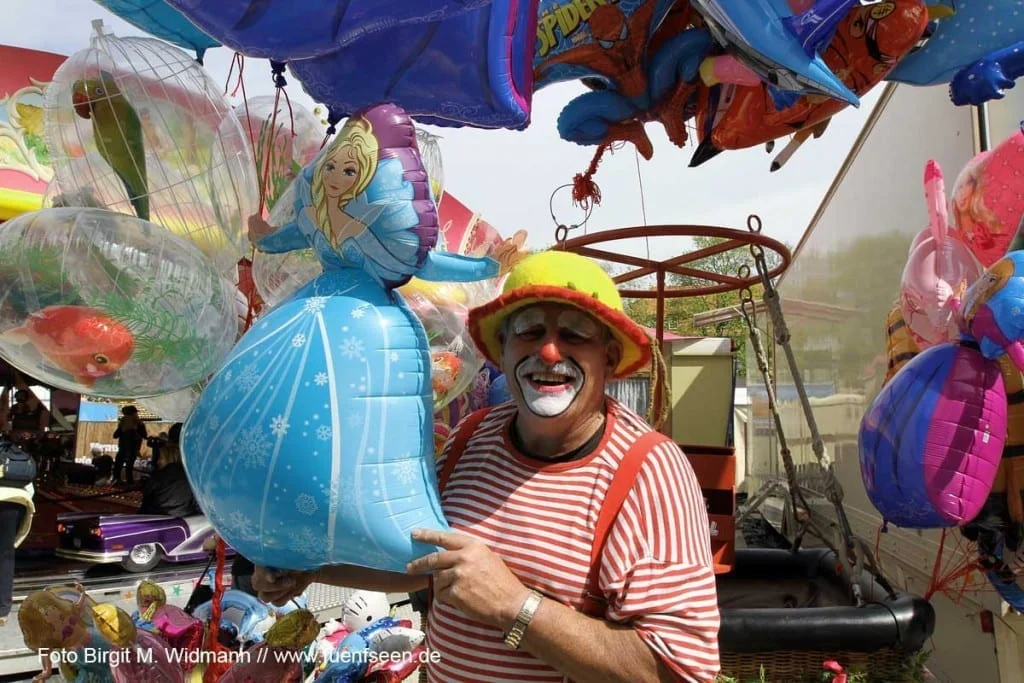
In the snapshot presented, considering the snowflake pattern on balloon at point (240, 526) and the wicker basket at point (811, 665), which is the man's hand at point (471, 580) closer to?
the snowflake pattern on balloon at point (240, 526)

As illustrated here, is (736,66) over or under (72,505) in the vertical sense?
over

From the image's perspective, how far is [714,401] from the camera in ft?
27.1

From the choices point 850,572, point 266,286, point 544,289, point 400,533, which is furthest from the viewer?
point 850,572

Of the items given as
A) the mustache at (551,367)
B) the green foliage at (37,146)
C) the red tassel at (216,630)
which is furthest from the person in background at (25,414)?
the mustache at (551,367)

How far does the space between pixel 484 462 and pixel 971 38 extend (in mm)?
2401

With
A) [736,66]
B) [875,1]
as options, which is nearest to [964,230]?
[875,1]

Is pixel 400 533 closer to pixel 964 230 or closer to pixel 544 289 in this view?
pixel 544 289

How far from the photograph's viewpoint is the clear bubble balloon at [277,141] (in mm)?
2033

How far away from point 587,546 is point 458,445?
1.53 ft

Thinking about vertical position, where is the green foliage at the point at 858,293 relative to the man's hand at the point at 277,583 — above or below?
above

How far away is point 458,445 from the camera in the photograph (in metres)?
1.75

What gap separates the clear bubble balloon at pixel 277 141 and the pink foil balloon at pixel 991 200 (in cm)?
231

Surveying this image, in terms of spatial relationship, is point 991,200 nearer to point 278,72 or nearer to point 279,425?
point 278,72

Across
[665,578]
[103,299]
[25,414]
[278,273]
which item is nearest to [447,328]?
[278,273]
